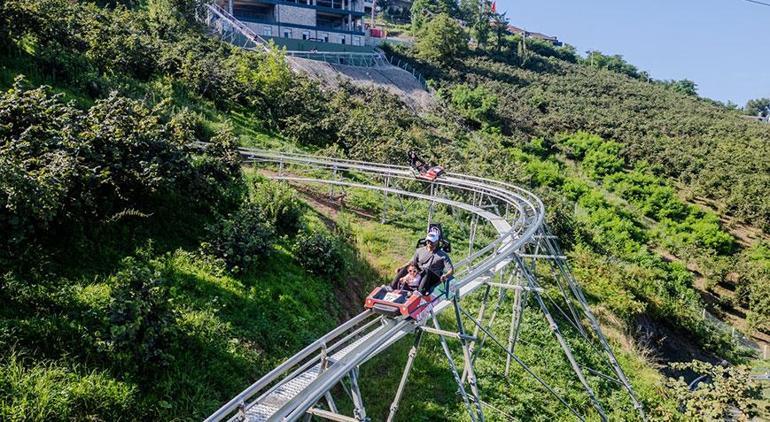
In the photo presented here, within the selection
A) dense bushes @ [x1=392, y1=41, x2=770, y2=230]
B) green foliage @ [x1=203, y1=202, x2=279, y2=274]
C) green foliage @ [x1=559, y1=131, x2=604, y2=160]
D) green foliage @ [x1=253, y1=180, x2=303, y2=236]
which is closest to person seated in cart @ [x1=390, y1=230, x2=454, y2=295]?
green foliage @ [x1=203, y1=202, x2=279, y2=274]

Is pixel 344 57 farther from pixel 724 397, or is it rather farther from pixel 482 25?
pixel 724 397

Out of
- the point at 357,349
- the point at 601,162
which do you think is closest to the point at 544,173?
the point at 601,162

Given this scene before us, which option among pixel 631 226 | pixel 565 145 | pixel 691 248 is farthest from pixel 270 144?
Result: pixel 565 145

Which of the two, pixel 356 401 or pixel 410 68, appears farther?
pixel 410 68

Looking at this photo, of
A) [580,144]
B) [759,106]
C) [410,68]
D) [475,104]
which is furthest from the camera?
[759,106]

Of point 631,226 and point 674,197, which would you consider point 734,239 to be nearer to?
point 674,197

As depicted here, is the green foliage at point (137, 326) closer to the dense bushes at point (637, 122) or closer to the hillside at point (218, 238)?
the hillside at point (218, 238)

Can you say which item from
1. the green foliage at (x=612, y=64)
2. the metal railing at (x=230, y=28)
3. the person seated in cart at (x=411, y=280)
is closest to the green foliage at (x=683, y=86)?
the green foliage at (x=612, y=64)
